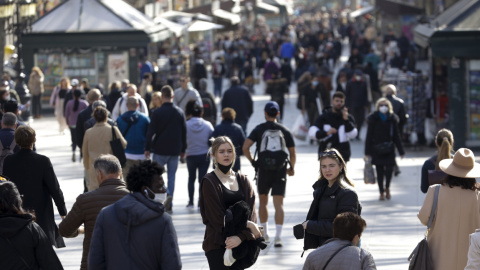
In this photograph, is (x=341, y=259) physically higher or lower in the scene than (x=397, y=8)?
lower

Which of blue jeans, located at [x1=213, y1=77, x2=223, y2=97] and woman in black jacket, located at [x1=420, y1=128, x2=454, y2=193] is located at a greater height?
blue jeans, located at [x1=213, y1=77, x2=223, y2=97]

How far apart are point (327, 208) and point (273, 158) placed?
3.96m

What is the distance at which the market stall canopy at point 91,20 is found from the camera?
30.3 metres

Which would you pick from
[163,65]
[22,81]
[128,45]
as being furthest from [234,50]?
[22,81]

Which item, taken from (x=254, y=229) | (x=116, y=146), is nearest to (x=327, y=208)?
(x=254, y=229)

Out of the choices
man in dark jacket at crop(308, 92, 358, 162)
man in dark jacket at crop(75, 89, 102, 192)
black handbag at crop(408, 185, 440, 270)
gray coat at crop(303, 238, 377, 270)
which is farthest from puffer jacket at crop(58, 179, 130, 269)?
man in dark jacket at crop(308, 92, 358, 162)

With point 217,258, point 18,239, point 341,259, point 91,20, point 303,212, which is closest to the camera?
point 341,259

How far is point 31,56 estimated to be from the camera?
100ft

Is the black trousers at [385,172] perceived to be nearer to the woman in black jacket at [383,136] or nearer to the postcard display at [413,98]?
the woman in black jacket at [383,136]

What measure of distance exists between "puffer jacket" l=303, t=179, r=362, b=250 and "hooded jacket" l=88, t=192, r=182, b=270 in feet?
5.78

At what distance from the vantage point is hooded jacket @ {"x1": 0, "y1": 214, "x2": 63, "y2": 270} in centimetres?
688

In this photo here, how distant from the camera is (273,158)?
12125mm

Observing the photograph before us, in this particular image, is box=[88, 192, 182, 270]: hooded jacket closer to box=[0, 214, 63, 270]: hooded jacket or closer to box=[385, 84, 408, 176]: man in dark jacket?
box=[0, 214, 63, 270]: hooded jacket

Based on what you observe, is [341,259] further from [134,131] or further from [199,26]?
[199,26]
